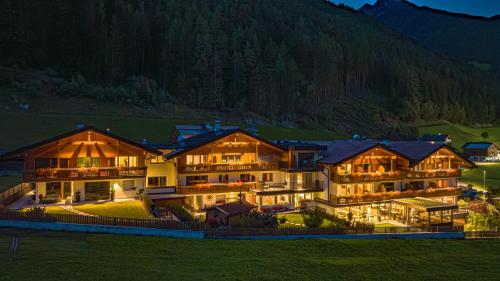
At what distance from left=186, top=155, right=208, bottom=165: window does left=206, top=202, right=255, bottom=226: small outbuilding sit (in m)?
8.08

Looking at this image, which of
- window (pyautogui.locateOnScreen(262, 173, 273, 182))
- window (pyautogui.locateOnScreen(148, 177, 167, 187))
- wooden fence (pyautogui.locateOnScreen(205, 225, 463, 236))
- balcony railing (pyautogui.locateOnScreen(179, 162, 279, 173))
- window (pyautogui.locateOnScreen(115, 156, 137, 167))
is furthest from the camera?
window (pyautogui.locateOnScreen(262, 173, 273, 182))

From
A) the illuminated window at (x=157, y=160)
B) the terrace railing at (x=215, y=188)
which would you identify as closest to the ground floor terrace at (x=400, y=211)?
the terrace railing at (x=215, y=188)

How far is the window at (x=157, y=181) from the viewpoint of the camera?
1473 inches

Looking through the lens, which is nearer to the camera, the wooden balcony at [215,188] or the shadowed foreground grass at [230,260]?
the shadowed foreground grass at [230,260]

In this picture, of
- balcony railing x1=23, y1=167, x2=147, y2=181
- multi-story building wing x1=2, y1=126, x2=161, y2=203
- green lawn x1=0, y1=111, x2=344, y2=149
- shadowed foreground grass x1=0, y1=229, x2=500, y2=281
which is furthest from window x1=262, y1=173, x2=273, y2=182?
green lawn x1=0, y1=111, x2=344, y2=149

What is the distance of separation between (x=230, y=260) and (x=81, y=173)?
1830cm

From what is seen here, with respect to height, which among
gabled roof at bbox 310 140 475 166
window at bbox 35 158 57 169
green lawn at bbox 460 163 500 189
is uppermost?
gabled roof at bbox 310 140 475 166

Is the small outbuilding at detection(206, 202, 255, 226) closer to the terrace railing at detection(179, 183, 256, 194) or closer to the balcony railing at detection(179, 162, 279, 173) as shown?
the terrace railing at detection(179, 183, 256, 194)

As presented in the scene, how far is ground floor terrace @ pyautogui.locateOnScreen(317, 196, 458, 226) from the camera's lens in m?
36.4

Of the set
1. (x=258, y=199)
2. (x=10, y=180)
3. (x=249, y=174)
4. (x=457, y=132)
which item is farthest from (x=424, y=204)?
(x=457, y=132)

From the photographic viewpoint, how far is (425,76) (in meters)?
162

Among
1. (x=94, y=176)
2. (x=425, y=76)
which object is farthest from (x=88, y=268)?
(x=425, y=76)

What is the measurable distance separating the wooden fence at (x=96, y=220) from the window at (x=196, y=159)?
13.5 metres

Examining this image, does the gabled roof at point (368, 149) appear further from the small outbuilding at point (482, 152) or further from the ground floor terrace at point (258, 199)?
the small outbuilding at point (482, 152)
